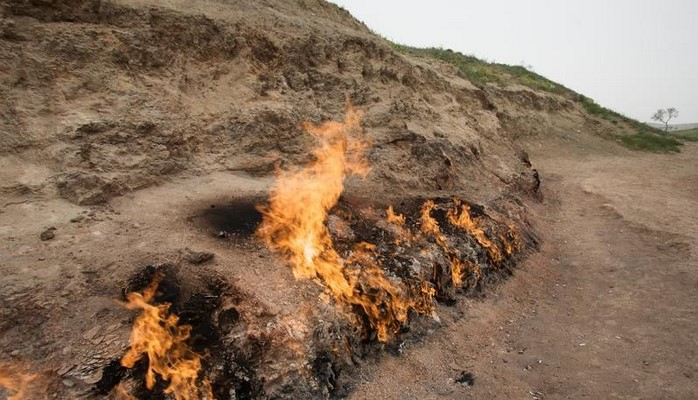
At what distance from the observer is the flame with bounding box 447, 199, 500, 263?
10.7 metres

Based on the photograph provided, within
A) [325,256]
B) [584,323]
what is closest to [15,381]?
[325,256]

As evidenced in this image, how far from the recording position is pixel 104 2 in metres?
9.42

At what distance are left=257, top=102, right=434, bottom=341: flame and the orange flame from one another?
9.15ft

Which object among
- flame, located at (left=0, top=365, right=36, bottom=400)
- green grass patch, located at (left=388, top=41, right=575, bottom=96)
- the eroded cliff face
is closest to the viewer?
flame, located at (left=0, top=365, right=36, bottom=400)

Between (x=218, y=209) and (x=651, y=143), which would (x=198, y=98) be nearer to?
(x=218, y=209)

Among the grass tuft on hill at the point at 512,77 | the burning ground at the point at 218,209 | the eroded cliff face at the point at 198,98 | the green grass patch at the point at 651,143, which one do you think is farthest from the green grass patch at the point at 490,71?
the burning ground at the point at 218,209

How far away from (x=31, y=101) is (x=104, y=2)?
294cm

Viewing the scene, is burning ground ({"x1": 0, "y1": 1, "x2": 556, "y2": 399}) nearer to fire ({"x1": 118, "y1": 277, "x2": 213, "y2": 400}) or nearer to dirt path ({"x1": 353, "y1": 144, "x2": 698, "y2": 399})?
fire ({"x1": 118, "y1": 277, "x2": 213, "y2": 400})

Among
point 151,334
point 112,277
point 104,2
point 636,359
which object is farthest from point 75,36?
point 636,359

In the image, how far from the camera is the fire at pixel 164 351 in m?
5.38

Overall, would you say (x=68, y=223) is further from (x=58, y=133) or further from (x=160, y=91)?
(x=160, y=91)

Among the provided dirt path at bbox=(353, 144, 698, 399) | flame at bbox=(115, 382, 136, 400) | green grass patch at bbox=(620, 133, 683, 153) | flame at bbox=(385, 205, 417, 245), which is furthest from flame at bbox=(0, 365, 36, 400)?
green grass patch at bbox=(620, 133, 683, 153)

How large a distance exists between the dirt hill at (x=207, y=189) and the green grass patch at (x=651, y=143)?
14.9 m

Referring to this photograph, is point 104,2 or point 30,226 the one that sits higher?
point 104,2
